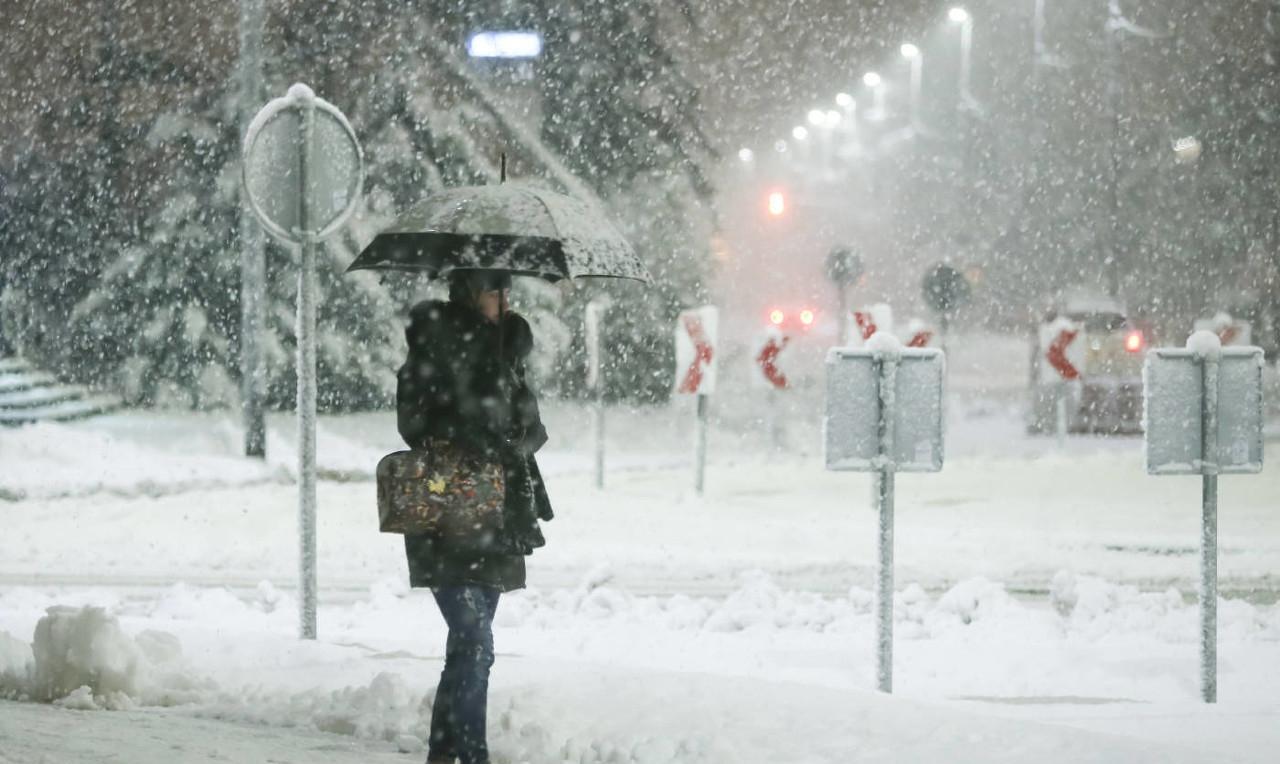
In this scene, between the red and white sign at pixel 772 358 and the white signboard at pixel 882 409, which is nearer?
the white signboard at pixel 882 409

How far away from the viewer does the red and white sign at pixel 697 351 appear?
51.3 ft

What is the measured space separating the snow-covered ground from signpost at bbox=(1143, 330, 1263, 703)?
112 cm

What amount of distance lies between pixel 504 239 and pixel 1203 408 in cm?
336

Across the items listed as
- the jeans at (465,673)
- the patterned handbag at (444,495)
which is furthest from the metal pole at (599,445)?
the patterned handbag at (444,495)

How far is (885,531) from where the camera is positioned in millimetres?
7172

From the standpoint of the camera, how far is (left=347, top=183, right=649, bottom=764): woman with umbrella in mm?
5379

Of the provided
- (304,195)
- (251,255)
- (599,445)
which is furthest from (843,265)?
(304,195)

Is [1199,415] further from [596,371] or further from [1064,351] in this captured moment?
[1064,351]

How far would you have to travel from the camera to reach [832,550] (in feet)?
41.4

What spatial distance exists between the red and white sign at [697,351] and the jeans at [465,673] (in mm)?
10113

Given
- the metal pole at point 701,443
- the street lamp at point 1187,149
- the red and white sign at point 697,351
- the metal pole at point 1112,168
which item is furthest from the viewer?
the street lamp at point 1187,149

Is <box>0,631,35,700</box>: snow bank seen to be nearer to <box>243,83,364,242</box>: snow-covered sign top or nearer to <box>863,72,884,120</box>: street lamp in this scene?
<box>243,83,364,242</box>: snow-covered sign top

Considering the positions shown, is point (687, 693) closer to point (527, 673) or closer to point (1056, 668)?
point (527, 673)

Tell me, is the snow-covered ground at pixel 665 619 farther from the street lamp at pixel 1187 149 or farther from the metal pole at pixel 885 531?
the street lamp at pixel 1187 149
